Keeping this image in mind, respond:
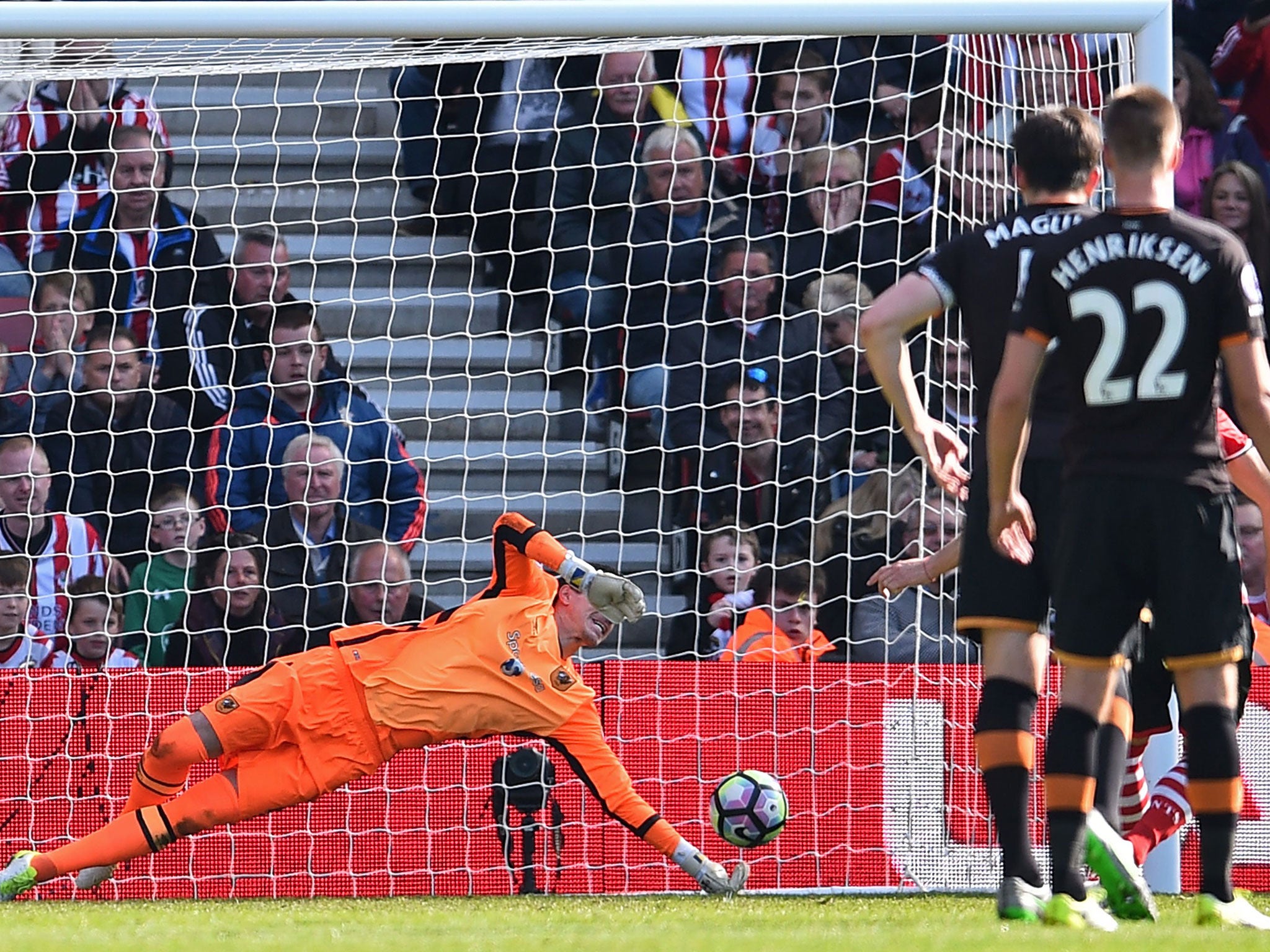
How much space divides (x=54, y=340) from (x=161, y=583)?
3.81 feet

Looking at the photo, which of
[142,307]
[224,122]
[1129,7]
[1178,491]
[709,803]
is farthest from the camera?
[224,122]

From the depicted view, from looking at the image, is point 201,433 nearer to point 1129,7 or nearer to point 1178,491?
point 1129,7

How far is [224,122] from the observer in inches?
325

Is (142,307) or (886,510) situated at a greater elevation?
(142,307)

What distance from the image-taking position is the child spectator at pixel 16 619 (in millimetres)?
6641

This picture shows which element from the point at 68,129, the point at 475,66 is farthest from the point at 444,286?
the point at 68,129

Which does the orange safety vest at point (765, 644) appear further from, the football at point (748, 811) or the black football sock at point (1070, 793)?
the black football sock at point (1070, 793)

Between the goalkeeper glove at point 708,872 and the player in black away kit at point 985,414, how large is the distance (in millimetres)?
1725

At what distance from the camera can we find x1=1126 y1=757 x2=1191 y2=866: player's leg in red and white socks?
4723 millimetres

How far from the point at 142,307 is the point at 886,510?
10.0ft

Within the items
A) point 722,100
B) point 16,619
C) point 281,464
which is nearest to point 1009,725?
point 281,464

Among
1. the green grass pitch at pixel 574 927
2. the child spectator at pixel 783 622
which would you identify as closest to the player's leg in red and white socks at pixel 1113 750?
the green grass pitch at pixel 574 927

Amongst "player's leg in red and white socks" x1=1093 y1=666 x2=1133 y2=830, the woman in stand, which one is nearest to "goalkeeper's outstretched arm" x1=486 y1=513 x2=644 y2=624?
"player's leg in red and white socks" x1=1093 y1=666 x2=1133 y2=830

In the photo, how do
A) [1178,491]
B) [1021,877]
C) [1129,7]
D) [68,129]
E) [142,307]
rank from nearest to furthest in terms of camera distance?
1. [1178,491]
2. [1021,877]
3. [1129,7]
4. [142,307]
5. [68,129]
